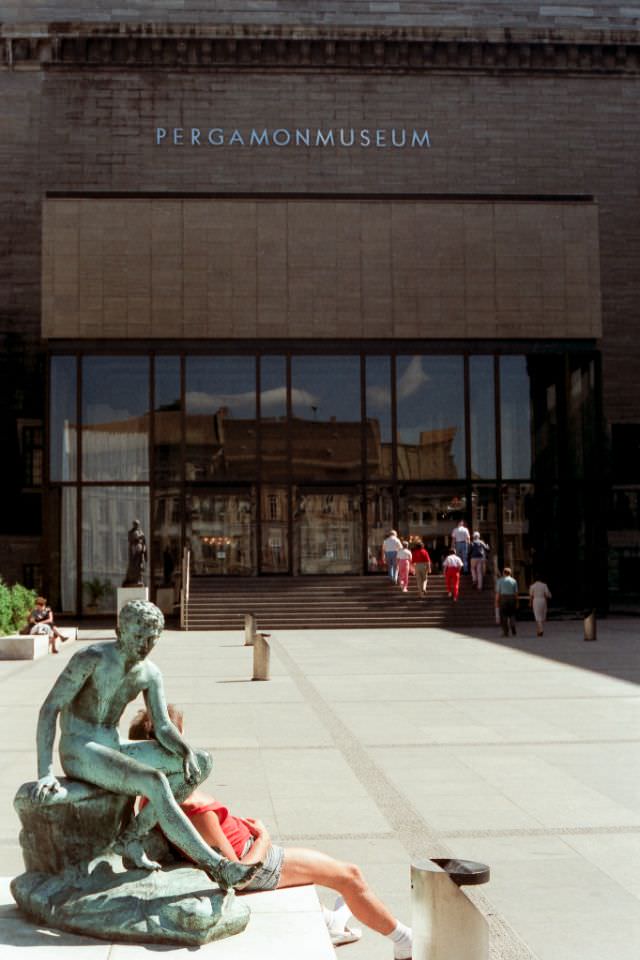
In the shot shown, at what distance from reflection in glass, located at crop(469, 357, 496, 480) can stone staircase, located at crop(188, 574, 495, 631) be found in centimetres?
465

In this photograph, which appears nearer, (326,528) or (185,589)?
(185,589)

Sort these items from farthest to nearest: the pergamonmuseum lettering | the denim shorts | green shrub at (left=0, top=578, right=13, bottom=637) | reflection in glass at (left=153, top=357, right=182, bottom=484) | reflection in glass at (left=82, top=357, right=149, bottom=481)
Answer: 1. the pergamonmuseum lettering
2. reflection in glass at (left=153, top=357, right=182, bottom=484)
3. reflection in glass at (left=82, top=357, right=149, bottom=481)
4. green shrub at (left=0, top=578, right=13, bottom=637)
5. the denim shorts

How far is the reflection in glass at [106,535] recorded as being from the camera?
37.3 metres

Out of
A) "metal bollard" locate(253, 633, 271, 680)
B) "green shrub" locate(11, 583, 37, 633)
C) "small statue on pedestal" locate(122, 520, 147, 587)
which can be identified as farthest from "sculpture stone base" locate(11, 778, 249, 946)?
"small statue on pedestal" locate(122, 520, 147, 587)

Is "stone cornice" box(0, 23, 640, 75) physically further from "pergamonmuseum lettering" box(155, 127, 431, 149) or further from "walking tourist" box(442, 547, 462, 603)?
"walking tourist" box(442, 547, 462, 603)

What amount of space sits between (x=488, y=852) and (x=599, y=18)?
42.8 m

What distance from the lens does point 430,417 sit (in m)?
39.2

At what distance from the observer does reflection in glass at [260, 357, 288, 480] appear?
38719 millimetres

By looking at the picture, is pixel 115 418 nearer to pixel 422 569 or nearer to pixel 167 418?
pixel 167 418

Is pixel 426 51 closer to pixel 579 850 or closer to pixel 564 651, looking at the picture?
pixel 564 651

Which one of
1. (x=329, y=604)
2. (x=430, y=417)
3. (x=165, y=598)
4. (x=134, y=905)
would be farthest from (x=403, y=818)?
(x=430, y=417)

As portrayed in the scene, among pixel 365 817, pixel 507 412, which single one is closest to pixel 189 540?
pixel 507 412

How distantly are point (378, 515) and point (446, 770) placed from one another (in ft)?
92.1

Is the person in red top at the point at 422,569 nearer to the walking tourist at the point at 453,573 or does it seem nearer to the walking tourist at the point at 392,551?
the walking tourist at the point at 453,573
